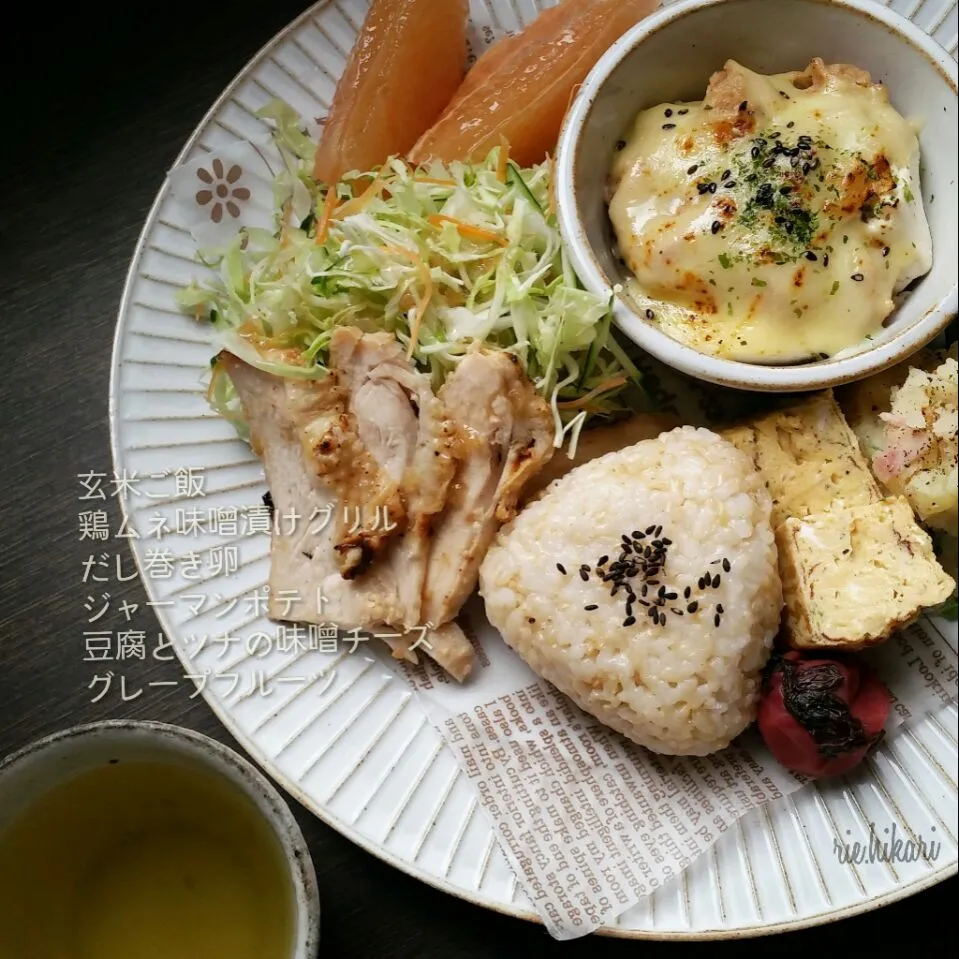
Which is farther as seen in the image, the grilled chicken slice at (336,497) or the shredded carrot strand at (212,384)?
the shredded carrot strand at (212,384)

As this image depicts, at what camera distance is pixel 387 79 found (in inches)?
94.0

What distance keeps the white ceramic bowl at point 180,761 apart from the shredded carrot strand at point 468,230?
134cm

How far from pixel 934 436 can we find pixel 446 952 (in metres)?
1.77

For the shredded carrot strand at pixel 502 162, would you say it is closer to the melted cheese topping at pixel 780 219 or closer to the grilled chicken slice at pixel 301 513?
the melted cheese topping at pixel 780 219

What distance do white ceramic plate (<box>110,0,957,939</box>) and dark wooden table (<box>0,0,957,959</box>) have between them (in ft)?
1.22

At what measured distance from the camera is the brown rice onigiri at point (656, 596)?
2.09 meters

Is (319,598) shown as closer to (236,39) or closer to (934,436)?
(934,436)

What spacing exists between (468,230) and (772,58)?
Result: 875 millimetres

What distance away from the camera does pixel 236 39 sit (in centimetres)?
280

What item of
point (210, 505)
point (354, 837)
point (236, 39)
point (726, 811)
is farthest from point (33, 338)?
point (726, 811)

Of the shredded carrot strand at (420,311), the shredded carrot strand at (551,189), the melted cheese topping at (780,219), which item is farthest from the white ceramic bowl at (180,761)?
the shredded carrot strand at (551,189)

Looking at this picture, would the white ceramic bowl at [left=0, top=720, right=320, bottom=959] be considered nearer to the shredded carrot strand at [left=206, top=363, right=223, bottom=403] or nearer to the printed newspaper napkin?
the printed newspaper napkin

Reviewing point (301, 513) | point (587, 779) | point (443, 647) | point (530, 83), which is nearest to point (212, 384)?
point (301, 513)

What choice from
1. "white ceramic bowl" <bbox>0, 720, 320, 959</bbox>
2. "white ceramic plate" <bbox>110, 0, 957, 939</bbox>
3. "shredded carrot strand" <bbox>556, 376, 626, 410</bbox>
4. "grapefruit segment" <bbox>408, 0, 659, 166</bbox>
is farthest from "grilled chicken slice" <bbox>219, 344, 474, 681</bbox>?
"grapefruit segment" <bbox>408, 0, 659, 166</bbox>
